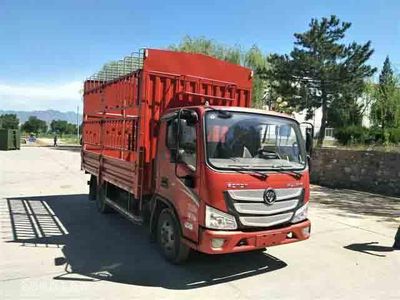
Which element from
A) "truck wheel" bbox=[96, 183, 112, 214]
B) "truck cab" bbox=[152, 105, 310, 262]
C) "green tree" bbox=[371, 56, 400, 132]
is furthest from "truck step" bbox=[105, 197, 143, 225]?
"green tree" bbox=[371, 56, 400, 132]

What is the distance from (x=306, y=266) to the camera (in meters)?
6.95

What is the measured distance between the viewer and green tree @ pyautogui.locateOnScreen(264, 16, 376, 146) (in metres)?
36.9

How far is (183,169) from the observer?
6312 millimetres

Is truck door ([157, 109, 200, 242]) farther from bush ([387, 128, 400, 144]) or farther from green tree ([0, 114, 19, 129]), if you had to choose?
green tree ([0, 114, 19, 129])

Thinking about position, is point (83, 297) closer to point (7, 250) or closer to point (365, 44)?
point (7, 250)

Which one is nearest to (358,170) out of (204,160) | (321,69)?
(204,160)

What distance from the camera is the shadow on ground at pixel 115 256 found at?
6199 millimetres

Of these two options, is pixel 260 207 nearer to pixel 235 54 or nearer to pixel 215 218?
pixel 215 218

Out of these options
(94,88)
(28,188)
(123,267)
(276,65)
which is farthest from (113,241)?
(276,65)

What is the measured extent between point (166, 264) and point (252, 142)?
7.04 ft

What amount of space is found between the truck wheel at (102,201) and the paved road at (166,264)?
10.0 inches

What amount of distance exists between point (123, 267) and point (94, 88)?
19.8ft

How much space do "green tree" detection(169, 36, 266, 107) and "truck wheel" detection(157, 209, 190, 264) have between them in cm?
3105

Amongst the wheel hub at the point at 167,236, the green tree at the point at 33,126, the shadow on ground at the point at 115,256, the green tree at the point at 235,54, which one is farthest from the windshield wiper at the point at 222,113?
the green tree at the point at 33,126
